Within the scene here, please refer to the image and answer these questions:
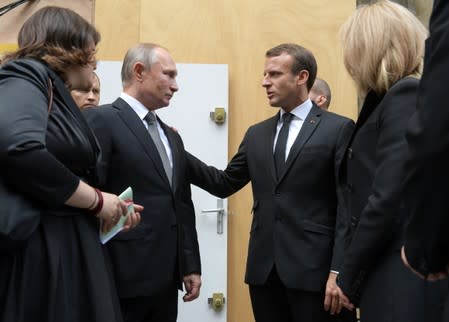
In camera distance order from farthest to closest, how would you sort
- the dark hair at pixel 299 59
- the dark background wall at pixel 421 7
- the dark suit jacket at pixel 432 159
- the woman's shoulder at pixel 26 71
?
the dark background wall at pixel 421 7 < the dark hair at pixel 299 59 < the woman's shoulder at pixel 26 71 < the dark suit jacket at pixel 432 159

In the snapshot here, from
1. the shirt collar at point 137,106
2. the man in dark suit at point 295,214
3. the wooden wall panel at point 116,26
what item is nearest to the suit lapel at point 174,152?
the shirt collar at point 137,106

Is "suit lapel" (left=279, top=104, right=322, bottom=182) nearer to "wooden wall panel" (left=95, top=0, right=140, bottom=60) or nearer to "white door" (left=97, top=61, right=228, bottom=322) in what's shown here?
"white door" (left=97, top=61, right=228, bottom=322)

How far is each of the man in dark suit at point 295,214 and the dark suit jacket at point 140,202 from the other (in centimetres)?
38

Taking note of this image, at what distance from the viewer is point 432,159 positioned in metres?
0.97

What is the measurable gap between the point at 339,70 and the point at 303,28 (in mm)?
425

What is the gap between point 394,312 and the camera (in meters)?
1.58

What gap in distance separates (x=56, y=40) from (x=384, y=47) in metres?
1.04

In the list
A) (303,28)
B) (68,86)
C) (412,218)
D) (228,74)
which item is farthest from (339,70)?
(412,218)

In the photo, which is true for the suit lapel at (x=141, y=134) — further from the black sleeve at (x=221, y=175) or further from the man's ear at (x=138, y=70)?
the black sleeve at (x=221, y=175)

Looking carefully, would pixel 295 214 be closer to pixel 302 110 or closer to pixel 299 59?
pixel 302 110

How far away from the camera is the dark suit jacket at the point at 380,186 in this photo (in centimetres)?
167

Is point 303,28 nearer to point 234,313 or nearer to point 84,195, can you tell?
point 234,313

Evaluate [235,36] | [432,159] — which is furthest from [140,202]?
[235,36]

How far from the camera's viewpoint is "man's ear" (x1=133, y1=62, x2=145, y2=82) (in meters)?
2.58
